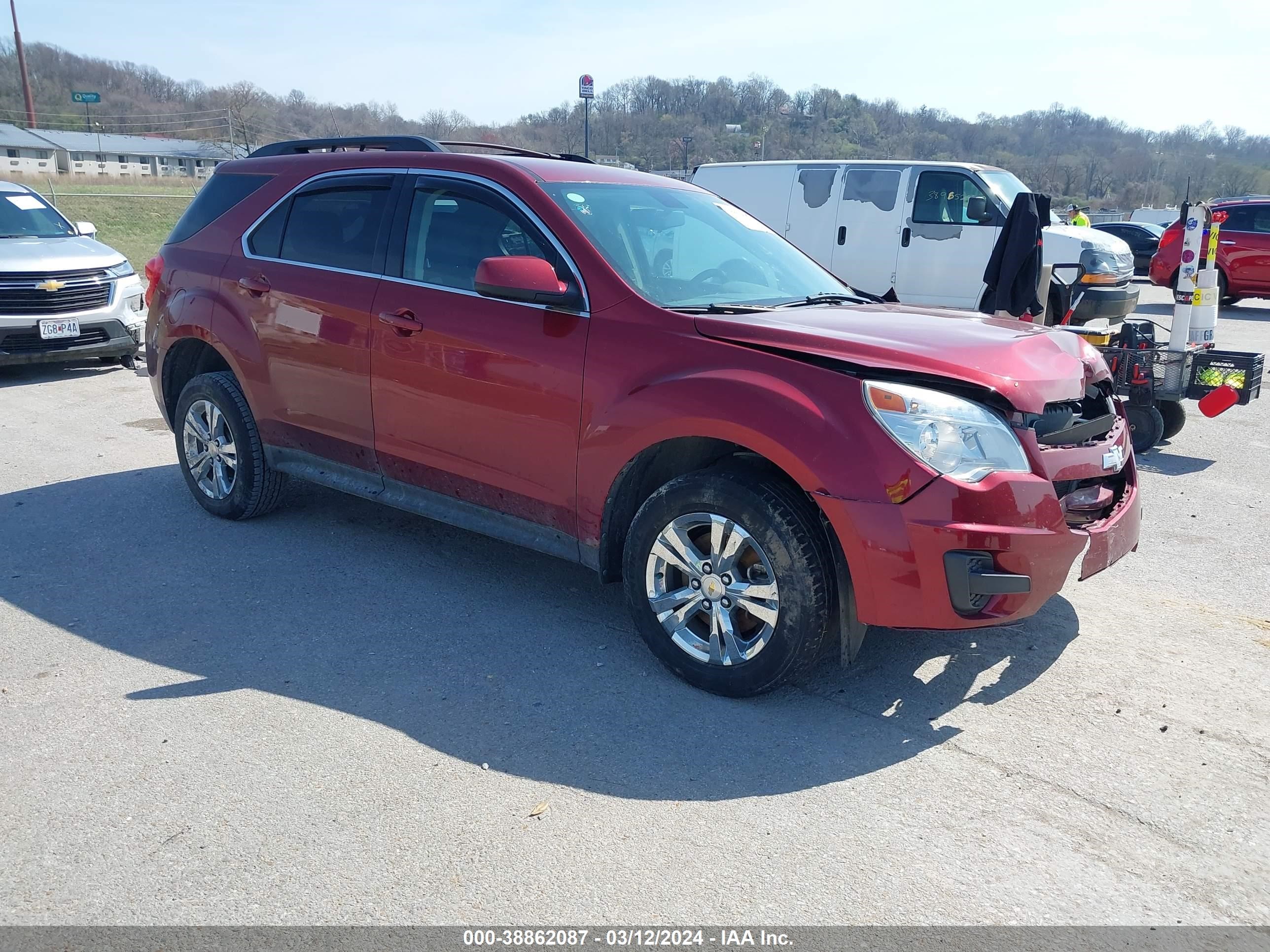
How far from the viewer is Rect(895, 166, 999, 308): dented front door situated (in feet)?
37.9

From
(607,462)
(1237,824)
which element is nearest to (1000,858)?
(1237,824)

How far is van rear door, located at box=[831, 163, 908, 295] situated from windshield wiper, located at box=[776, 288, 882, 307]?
24.4 ft

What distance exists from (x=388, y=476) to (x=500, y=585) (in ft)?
2.49

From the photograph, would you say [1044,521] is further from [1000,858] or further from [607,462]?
[607,462]

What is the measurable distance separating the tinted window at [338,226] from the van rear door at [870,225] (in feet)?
26.9

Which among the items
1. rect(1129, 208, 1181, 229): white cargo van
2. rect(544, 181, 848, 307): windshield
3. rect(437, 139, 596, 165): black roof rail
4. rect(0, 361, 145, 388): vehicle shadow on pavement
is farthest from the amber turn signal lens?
rect(1129, 208, 1181, 229): white cargo van

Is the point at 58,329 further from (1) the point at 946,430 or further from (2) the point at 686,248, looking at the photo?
(1) the point at 946,430

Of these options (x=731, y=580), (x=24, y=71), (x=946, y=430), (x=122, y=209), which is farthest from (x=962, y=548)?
(x=24, y=71)

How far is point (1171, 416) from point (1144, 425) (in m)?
0.35

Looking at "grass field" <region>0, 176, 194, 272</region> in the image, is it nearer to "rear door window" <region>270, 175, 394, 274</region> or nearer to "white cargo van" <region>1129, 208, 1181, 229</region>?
"rear door window" <region>270, 175, 394, 274</region>

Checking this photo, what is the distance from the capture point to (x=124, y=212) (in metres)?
37.6

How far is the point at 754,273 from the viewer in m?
4.57

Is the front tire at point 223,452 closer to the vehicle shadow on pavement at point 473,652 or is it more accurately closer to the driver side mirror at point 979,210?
the vehicle shadow on pavement at point 473,652

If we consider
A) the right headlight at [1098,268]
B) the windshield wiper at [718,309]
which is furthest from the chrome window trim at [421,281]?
the right headlight at [1098,268]
